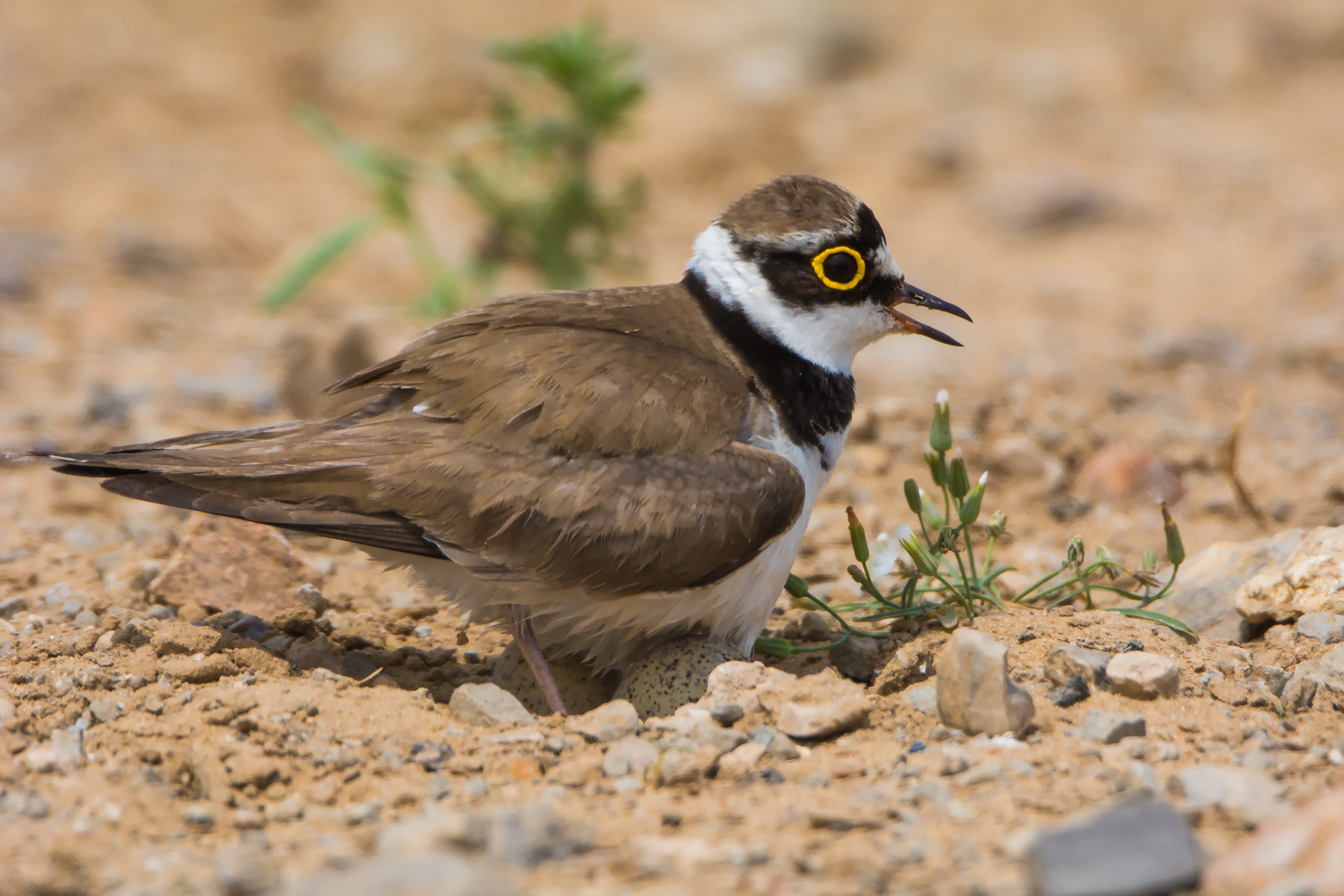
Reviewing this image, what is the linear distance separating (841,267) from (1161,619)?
1422 mm

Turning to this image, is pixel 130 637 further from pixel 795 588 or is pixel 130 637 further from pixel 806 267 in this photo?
pixel 806 267

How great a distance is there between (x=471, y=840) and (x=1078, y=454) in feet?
12.8

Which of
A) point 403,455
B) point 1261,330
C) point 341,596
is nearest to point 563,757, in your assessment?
point 403,455

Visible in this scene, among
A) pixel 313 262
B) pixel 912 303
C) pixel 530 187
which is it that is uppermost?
pixel 530 187

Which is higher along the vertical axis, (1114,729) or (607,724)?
(1114,729)

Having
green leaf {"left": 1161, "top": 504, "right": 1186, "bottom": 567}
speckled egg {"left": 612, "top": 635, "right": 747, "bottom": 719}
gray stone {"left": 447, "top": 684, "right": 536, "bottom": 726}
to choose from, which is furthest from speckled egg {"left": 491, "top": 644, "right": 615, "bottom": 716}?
green leaf {"left": 1161, "top": 504, "right": 1186, "bottom": 567}

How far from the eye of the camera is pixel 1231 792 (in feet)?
9.21

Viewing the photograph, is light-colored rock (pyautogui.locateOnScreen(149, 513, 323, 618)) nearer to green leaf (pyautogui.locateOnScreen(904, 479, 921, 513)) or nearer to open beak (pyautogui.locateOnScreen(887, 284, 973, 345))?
green leaf (pyautogui.locateOnScreen(904, 479, 921, 513))

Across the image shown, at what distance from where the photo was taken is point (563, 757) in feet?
10.9

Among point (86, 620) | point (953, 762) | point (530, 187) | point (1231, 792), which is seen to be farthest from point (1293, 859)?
point (530, 187)

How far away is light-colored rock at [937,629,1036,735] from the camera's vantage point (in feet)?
10.6

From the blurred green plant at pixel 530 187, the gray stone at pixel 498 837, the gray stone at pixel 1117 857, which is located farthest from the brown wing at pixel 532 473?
the blurred green plant at pixel 530 187

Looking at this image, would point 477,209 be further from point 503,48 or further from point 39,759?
point 39,759

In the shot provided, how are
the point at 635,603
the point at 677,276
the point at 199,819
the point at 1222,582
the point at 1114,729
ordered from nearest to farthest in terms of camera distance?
the point at 199,819 < the point at 1114,729 < the point at 635,603 < the point at 1222,582 < the point at 677,276
